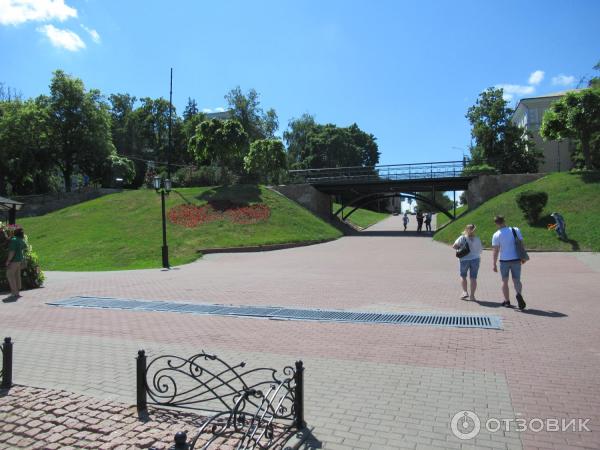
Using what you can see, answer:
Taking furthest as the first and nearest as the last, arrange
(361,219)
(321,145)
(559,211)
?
(321,145)
(361,219)
(559,211)

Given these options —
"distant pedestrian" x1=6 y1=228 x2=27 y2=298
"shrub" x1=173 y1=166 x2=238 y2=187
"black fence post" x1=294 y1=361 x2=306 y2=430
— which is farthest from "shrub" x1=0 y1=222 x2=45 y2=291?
"shrub" x1=173 y1=166 x2=238 y2=187

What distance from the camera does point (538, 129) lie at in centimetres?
5950

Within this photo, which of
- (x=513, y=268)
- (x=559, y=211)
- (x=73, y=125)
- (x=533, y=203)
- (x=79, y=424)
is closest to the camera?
(x=79, y=424)

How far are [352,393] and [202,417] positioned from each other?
5.09 feet

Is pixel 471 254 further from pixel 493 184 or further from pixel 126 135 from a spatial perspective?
pixel 126 135

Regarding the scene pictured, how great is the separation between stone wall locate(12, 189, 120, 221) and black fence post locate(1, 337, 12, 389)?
43844 millimetres

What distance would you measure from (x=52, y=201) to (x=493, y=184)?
134ft

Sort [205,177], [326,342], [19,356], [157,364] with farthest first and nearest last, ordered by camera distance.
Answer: [205,177] < [326,342] < [19,356] < [157,364]

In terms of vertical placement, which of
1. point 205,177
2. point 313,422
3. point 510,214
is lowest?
point 313,422

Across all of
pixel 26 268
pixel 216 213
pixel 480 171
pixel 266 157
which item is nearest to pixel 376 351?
pixel 26 268

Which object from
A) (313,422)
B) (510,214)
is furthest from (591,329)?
(510,214)

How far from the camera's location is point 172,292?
12297 mm

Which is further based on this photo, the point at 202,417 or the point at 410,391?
the point at 410,391

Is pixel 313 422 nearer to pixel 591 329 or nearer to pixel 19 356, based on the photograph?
pixel 19 356
